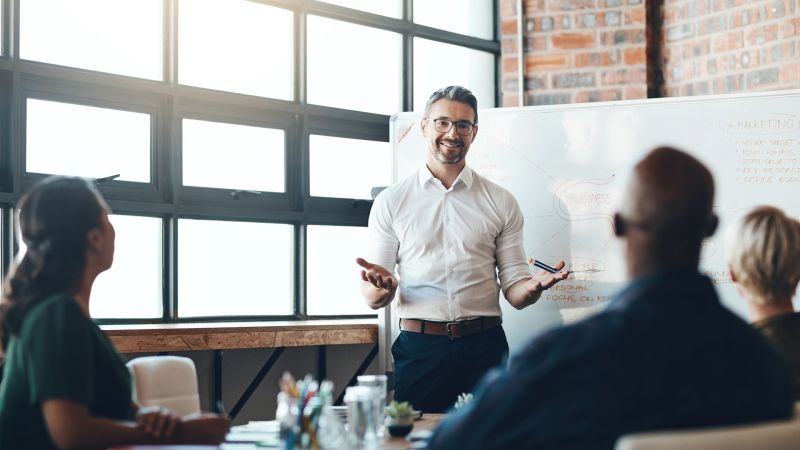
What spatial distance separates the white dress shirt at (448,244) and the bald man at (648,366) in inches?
90.4

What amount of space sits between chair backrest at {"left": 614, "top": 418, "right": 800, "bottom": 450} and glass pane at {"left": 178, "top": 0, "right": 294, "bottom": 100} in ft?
11.4

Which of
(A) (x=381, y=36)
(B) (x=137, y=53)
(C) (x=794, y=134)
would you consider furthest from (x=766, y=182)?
(B) (x=137, y=53)

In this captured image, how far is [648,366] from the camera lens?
141 centimetres

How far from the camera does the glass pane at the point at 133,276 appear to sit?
4125 millimetres

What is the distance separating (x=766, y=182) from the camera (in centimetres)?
405

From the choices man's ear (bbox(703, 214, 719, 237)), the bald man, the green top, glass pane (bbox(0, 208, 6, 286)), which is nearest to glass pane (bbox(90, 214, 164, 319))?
glass pane (bbox(0, 208, 6, 286))

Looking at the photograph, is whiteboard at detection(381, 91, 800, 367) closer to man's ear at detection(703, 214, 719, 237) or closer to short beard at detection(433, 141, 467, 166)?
short beard at detection(433, 141, 467, 166)

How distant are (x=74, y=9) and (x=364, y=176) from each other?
5.55ft

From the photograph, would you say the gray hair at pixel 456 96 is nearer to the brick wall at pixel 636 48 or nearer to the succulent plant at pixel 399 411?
the brick wall at pixel 636 48

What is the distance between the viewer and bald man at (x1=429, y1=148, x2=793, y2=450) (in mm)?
1415

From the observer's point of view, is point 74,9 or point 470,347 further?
point 74,9

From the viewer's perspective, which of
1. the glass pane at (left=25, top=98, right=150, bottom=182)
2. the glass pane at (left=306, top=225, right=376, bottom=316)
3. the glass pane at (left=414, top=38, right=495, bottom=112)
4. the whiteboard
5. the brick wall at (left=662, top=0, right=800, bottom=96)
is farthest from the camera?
the glass pane at (left=414, top=38, right=495, bottom=112)

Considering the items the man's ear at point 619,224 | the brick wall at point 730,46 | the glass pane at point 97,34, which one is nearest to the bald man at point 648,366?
the man's ear at point 619,224

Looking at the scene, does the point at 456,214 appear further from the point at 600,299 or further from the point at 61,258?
the point at 61,258
